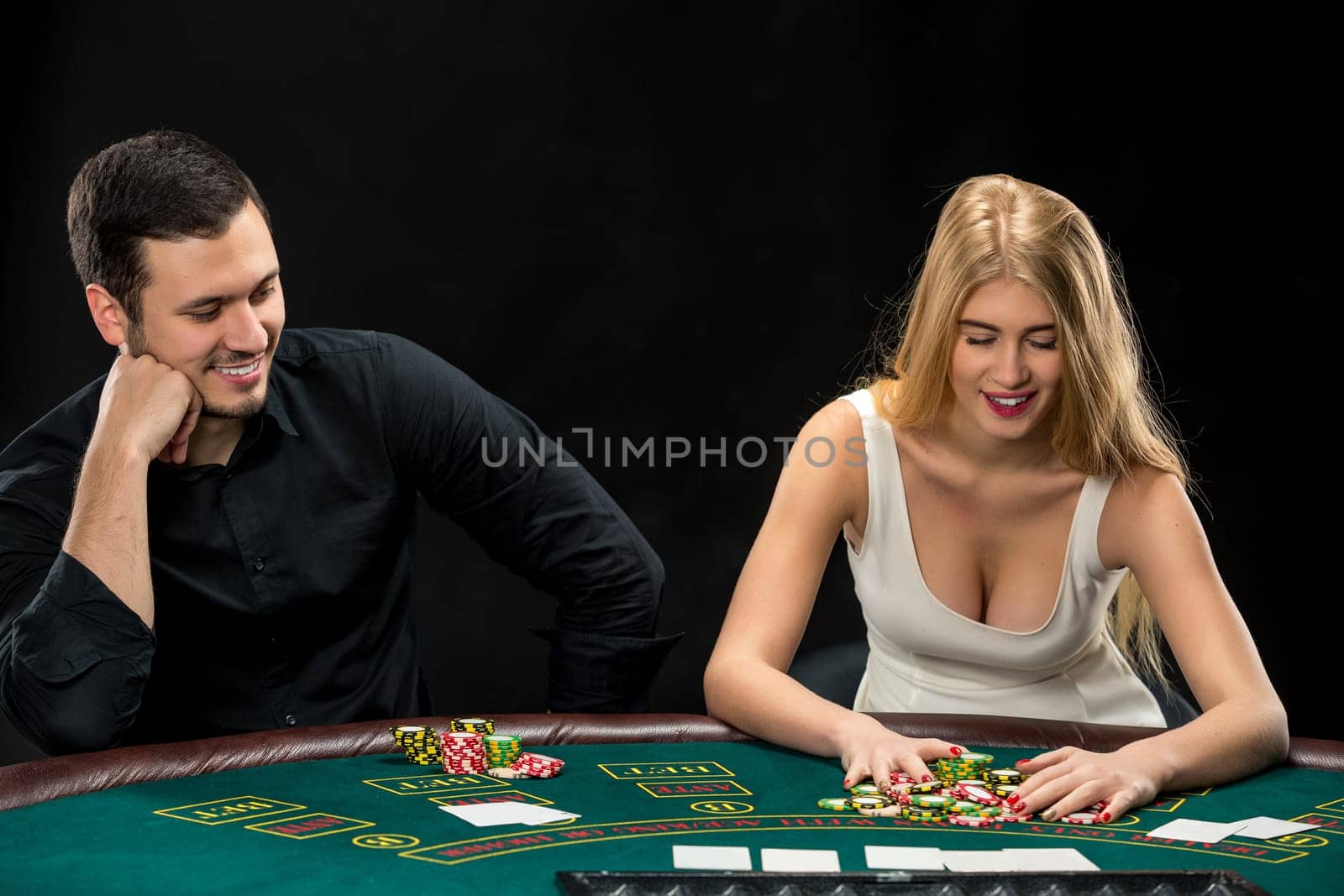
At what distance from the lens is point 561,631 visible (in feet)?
9.77

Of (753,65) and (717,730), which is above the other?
(753,65)

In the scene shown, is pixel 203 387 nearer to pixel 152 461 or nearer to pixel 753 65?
pixel 152 461

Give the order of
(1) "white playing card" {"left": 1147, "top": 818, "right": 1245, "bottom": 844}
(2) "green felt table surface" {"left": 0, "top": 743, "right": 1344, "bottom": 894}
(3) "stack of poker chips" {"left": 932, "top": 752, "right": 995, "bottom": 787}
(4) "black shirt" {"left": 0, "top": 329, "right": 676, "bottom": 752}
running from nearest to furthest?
(2) "green felt table surface" {"left": 0, "top": 743, "right": 1344, "bottom": 894} → (1) "white playing card" {"left": 1147, "top": 818, "right": 1245, "bottom": 844} → (3) "stack of poker chips" {"left": 932, "top": 752, "right": 995, "bottom": 787} → (4) "black shirt" {"left": 0, "top": 329, "right": 676, "bottom": 752}

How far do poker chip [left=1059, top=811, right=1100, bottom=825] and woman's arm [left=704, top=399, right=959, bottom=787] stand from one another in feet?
0.64

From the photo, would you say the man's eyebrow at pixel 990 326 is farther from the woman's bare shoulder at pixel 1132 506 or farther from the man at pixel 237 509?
the man at pixel 237 509

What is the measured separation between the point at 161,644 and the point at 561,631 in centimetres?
73

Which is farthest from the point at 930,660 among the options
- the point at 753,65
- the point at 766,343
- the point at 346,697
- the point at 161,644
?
the point at 753,65

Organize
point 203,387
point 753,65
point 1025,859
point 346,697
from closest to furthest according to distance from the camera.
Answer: point 1025,859 → point 203,387 → point 346,697 → point 753,65

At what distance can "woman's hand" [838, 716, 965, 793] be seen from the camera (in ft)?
6.68

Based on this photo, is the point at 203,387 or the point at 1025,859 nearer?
the point at 1025,859

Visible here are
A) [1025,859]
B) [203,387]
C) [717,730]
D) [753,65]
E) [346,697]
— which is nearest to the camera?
[1025,859]

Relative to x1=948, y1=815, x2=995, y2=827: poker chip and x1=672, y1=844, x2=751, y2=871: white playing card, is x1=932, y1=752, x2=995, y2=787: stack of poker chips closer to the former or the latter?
x1=948, y1=815, x2=995, y2=827: poker chip

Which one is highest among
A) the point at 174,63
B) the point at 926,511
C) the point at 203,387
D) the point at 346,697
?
the point at 174,63

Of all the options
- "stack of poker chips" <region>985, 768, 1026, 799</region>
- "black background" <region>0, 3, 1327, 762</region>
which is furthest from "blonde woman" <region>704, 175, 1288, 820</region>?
"black background" <region>0, 3, 1327, 762</region>
